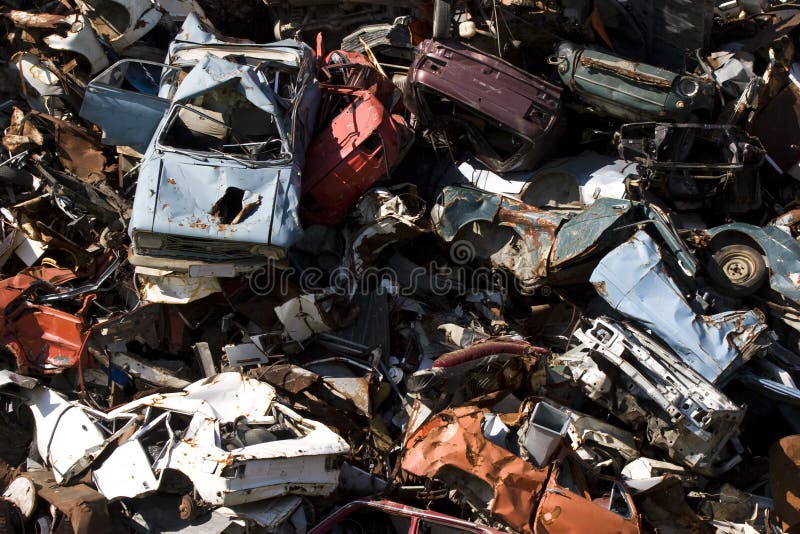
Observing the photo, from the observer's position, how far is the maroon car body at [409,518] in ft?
16.4

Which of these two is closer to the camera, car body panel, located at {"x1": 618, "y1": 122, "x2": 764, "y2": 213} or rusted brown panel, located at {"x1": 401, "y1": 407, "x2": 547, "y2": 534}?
rusted brown panel, located at {"x1": 401, "y1": 407, "x2": 547, "y2": 534}

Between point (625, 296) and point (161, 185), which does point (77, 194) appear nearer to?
point (161, 185)

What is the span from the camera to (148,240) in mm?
6008

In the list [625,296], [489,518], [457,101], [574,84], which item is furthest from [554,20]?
[489,518]

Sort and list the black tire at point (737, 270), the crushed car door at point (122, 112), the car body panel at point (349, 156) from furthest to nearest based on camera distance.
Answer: the crushed car door at point (122, 112) → the car body panel at point (349, 156) → the black tire at point (737, 270)

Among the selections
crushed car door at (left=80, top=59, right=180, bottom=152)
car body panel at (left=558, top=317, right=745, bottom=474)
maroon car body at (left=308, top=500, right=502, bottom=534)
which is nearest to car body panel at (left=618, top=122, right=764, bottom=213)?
car body panel at (left=558, top=317, right=745, bottom=474)

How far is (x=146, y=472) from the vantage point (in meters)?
5.14

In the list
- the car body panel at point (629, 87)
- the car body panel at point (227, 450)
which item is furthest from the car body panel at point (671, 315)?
the car body panel at point (227, 450)

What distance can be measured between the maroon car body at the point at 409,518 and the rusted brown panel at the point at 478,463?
214 mm

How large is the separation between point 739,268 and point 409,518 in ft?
11.6

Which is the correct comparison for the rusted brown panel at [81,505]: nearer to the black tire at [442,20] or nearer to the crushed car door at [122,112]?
the crushed car door at [122,112]

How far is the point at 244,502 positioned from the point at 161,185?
2.74 metres

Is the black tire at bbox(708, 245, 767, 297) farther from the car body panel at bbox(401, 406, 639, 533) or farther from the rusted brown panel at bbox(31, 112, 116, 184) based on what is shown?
the rusted brown panel at bbox(31, 112, 116, 184)

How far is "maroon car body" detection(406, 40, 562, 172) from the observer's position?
22.3 ft
